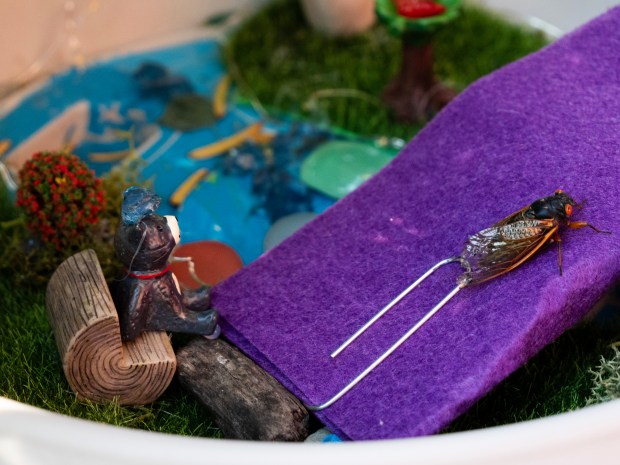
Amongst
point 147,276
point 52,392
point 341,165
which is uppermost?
point 147,276

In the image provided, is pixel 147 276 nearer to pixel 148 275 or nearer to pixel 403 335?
pixel 148 275

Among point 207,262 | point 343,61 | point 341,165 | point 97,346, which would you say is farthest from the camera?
point 343,61

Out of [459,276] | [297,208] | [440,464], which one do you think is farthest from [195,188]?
[440,464]

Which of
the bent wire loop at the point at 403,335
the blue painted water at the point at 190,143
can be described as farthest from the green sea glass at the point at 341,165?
the bent wire loop at the point at 403,335

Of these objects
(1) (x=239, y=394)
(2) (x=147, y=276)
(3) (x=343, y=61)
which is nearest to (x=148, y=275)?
(2) (x=147, y=276)

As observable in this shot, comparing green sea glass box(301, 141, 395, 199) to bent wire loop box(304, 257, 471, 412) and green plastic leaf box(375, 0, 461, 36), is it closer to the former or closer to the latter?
green plastic leaf box(375, 0, 461, 36)

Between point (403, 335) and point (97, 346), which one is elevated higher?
point (97, 346)

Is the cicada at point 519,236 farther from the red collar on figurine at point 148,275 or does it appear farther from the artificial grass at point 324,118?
the red collar on figurine at point 148,275
